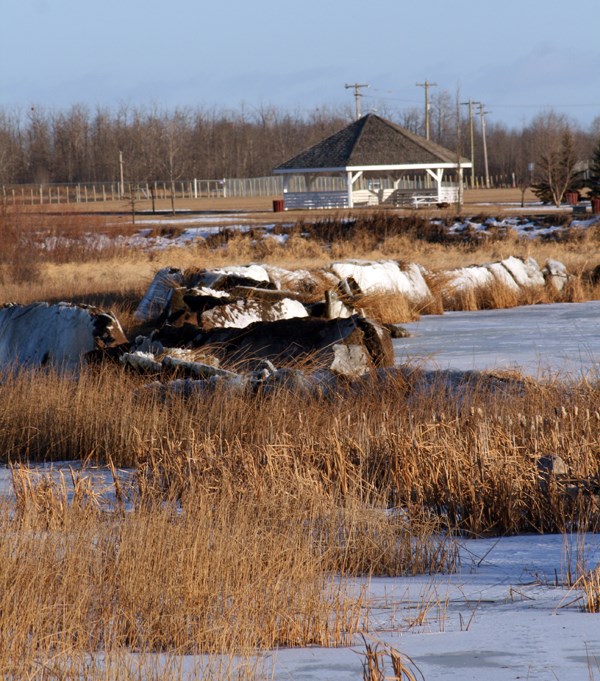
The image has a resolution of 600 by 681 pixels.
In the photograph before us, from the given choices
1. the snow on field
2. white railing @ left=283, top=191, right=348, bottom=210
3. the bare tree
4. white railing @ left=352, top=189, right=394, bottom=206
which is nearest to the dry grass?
the snow on field

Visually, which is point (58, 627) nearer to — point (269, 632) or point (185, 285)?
point (269, 632)

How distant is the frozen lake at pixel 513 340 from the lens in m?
11.1

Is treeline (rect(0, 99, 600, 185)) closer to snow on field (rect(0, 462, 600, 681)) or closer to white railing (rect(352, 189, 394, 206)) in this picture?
white railing (rect(352, 189, 394, 206))

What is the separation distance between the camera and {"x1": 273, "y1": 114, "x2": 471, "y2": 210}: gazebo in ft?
175

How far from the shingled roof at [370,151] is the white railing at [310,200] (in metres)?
1.48

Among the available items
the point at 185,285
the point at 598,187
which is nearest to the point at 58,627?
the point at 185,285

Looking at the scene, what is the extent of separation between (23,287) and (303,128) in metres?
105

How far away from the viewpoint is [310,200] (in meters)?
53.9

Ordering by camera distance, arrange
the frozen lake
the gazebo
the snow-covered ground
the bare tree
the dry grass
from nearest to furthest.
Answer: the snow-covered ground
the frozen lake
the dry grass
the gazebo
the bare tree

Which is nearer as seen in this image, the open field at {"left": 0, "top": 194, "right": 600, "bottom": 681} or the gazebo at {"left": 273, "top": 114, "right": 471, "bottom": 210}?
the open field at {"left": 0, "top": 194, "right": 600, "bottom": 681}

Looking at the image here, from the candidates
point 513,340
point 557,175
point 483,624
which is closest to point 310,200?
point 557,175

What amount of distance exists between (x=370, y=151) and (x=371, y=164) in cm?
175

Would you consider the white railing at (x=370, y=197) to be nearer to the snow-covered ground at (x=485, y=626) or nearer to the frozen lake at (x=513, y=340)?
the frozen lake at (x=513, y=340)

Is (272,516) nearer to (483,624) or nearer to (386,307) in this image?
(483,624)
